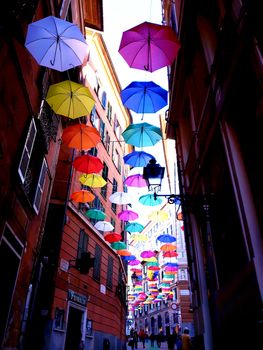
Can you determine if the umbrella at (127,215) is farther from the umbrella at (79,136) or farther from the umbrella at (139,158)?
the umbrella at (79,136)

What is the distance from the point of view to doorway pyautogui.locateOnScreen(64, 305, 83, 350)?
14.6 metres

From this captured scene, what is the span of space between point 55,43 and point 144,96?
348cm

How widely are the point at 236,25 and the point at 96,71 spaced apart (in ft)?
64.8

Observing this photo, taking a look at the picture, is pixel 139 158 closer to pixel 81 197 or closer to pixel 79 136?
pixel 79 136

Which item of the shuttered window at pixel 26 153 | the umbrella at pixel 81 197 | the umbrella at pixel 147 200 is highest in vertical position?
the umbrella at pixel 147 200

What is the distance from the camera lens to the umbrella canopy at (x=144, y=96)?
10.3m

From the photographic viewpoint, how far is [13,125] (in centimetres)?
718

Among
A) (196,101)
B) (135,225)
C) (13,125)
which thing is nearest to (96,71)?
(135,225)

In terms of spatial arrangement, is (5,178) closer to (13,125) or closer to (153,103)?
(13,125)

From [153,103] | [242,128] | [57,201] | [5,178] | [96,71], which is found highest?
[96,71]

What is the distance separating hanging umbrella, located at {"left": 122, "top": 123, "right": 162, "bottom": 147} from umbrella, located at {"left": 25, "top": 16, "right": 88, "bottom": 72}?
4104 mm

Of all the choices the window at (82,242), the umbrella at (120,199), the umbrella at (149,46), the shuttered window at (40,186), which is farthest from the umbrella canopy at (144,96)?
the window at (82,242)

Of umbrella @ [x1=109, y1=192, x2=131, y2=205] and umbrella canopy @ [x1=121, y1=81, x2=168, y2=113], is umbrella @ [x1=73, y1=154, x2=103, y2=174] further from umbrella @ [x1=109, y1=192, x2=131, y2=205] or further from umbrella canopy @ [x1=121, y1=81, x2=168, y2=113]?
umbrella @ [x1=109, y1=192, x2=131, y2=205]

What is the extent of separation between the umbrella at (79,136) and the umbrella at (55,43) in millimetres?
3213
